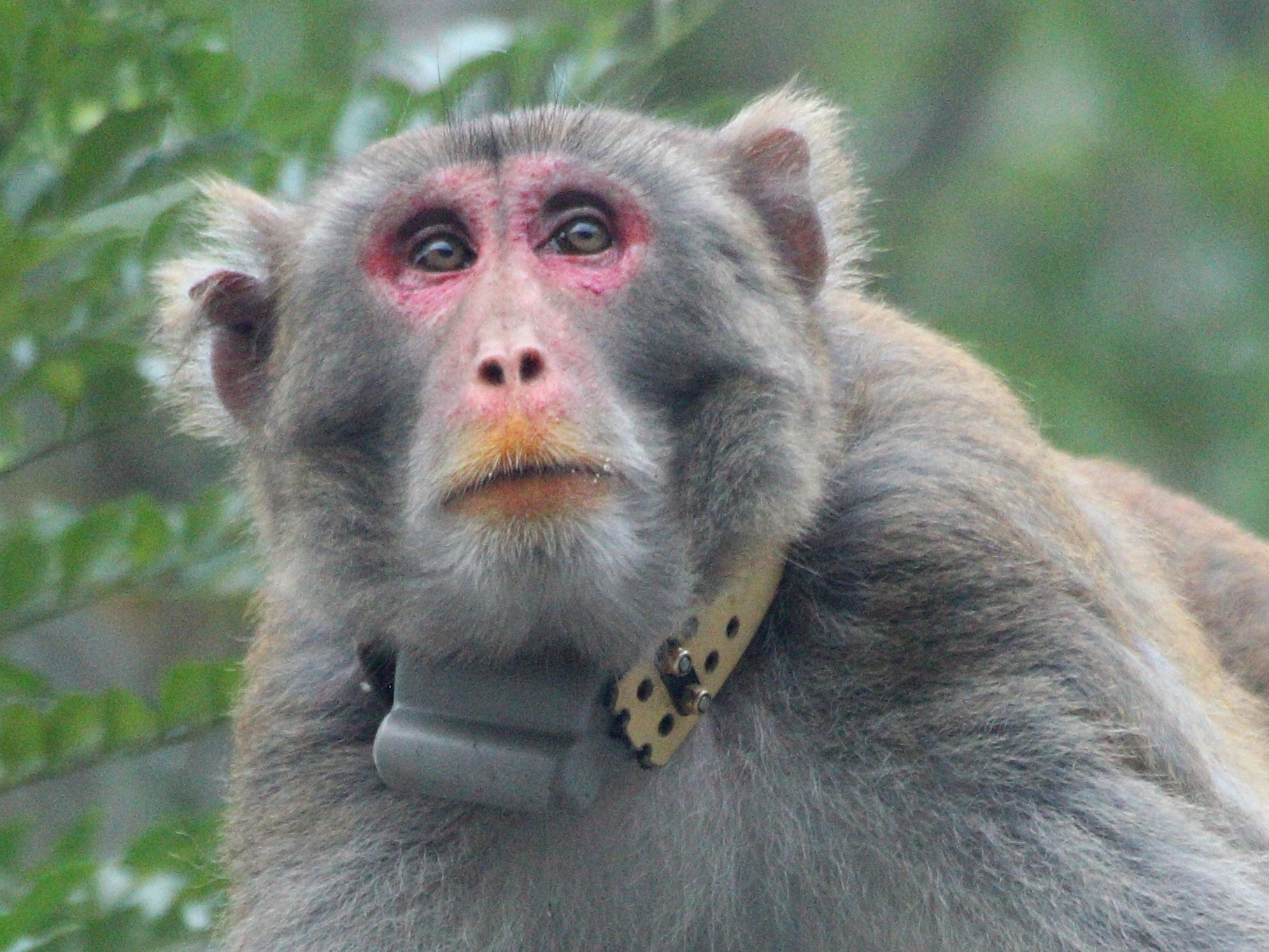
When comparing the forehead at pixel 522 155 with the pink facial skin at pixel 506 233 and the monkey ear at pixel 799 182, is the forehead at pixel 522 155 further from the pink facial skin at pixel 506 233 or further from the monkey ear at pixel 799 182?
the monkey ear at pixel 799 182

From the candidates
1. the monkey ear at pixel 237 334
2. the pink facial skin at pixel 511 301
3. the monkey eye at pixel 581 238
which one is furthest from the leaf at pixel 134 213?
the monkey eye at pixel 581 238

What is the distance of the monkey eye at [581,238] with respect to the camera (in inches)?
167

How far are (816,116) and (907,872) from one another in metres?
2.15

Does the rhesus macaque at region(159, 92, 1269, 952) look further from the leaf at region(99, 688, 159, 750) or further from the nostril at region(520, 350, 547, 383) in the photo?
the leaf at region(99, 688, 159, 750)

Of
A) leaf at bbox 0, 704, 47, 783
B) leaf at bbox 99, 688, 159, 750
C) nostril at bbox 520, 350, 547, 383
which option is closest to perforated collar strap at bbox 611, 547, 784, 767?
nostril at bbox 520, 350, 547, 383

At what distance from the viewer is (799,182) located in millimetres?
4887

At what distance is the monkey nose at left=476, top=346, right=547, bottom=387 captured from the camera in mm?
3805

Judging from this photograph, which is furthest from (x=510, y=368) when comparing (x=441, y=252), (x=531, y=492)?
(x=441, y=252)

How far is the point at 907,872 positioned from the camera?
4.26 metres

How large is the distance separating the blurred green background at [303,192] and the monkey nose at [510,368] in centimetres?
189

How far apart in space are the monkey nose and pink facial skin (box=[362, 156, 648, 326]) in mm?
329

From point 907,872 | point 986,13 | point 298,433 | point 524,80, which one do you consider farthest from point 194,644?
point 986,13

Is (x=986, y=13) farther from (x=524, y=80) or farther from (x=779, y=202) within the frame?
(x=779, y=202)

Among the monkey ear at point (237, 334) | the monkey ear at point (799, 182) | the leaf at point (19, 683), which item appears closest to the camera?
the monkey ear at point (237, 334)
